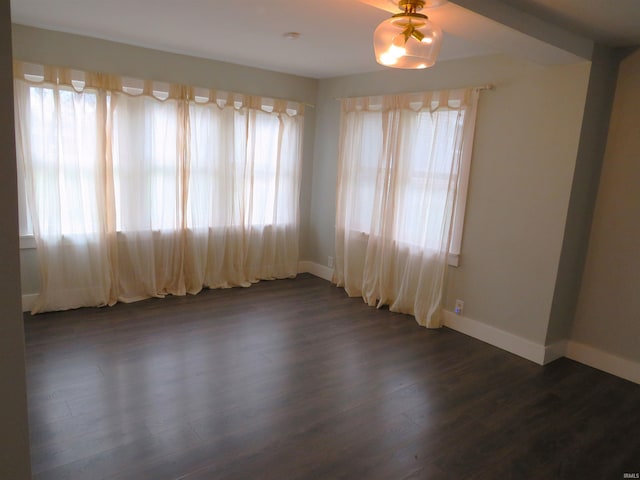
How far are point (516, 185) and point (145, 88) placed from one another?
3.48 metres

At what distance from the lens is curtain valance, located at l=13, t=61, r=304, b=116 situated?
3582 mm

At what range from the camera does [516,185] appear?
11.5ft

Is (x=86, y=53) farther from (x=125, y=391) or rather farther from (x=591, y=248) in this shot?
(x=591, y=248)

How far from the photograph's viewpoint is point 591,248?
3449 mm

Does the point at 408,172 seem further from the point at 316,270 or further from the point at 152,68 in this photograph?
the point at 152,68

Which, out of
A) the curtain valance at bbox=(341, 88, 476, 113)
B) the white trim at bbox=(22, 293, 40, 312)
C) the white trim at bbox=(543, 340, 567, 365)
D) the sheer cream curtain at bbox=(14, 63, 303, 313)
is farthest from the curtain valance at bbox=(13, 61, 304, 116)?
the white trim at bbox=(543, 340, 567, 365)

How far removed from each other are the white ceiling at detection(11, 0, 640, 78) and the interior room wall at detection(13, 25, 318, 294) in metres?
0.11

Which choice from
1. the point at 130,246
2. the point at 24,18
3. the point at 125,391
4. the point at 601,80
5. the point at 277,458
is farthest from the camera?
the point at 130,246

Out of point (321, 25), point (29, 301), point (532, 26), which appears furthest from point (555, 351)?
point (29, 301)

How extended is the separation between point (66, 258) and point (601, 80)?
15.3 feet

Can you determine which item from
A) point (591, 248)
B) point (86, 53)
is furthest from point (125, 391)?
point (591, 248)

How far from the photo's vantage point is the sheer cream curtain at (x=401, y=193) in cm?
390

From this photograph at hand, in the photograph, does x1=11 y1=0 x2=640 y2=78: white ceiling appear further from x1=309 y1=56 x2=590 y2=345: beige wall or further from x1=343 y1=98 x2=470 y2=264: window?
x1=343 y1=98 x2=470 y2=264: window

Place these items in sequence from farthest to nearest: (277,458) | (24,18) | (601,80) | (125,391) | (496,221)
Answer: (496,221) < (24,18) < (601,80) < (125,391) < (277,458)
